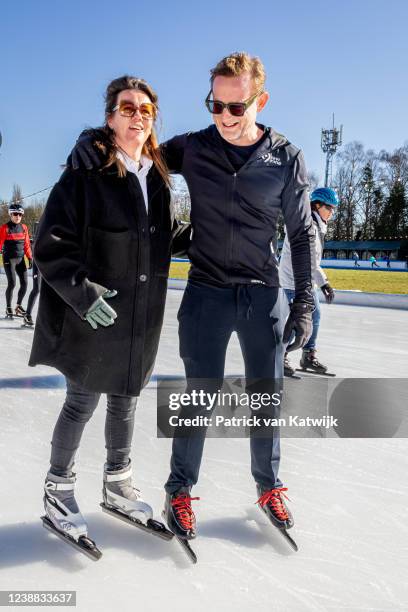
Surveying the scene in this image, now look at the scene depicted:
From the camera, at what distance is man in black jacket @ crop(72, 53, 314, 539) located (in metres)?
1.86

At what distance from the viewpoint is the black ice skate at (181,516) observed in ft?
5.90

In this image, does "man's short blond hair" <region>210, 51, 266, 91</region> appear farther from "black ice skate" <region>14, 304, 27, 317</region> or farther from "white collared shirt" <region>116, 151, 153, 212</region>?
"black ice skate" <region>14, 304, 27, 317</region>

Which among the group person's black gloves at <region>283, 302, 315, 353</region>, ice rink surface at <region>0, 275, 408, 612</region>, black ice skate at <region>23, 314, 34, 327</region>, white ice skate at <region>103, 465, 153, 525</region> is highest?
person's black gloves at <region>283, 302, 315, 353</region>

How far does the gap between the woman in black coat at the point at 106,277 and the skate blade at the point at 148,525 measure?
0.5 inches

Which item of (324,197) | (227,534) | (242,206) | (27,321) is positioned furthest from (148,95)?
(27,321)

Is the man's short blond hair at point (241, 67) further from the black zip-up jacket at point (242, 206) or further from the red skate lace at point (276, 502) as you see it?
the red skate lace at point (276, 502)

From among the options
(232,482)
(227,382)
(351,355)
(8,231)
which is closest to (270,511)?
(232,482)

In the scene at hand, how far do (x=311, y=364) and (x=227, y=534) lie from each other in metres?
2.75

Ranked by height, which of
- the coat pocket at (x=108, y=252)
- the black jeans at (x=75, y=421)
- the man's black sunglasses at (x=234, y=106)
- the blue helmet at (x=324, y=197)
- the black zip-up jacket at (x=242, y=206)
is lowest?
the black jeans at (x=75, y=421)

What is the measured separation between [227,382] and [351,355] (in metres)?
1.62

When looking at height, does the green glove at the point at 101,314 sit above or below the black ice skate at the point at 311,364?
above

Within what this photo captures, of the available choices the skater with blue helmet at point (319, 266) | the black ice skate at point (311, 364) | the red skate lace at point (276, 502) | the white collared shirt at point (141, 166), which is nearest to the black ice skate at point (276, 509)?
the red skate lace at point (276, 502)

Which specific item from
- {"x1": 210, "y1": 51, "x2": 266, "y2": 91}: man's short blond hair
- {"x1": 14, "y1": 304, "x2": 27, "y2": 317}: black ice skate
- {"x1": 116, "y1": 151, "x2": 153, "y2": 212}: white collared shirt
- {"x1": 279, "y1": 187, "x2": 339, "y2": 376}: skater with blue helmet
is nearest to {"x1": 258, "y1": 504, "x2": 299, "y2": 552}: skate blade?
{"x1": 116, "y1": 151, "x2": 153, "y2": 212}: white collared shirt

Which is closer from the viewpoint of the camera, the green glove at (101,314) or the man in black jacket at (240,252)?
the green glove at (101,314)
